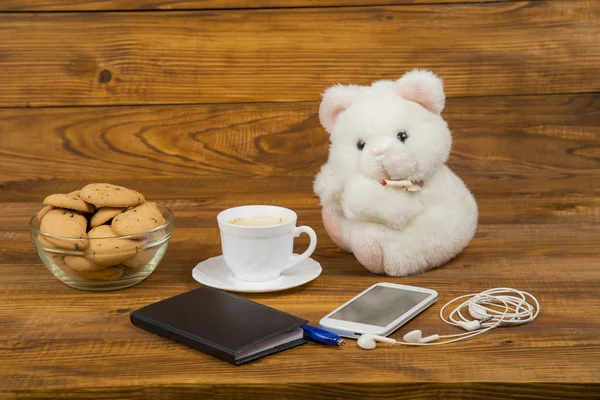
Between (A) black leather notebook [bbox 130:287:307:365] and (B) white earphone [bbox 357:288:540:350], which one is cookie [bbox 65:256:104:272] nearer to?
(A) black leather notebook [bbox 130:287:307:365]

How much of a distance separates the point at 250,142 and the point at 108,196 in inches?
27.9

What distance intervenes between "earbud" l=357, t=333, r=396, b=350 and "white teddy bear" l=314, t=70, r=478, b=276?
0.22 m

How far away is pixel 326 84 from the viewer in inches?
66.7

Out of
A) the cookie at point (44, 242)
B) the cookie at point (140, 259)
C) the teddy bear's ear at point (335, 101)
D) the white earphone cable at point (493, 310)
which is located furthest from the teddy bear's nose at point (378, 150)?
the cookie at point (44, 242)

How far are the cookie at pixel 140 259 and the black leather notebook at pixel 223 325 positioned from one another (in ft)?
0.30

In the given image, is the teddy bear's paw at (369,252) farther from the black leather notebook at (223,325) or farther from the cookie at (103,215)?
the cookie at (103,215)

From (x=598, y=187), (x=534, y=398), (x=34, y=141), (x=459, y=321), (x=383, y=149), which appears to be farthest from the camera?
(x=34, y=141)

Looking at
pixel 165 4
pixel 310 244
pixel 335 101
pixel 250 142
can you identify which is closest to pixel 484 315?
pixel 310 244

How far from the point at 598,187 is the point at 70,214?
111 centimetres

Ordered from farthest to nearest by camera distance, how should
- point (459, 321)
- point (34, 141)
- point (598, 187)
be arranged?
point (34, 141) → point (598, 187) → point (459, 321)

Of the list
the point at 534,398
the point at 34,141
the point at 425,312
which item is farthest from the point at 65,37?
the point at 534,398

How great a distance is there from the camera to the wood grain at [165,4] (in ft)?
5.41

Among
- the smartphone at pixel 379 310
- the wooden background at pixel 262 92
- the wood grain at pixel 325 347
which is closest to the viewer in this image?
the wood grain at pixel 325 347

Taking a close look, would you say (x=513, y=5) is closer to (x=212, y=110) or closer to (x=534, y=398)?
(x=212, y=110)
